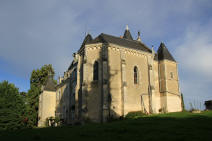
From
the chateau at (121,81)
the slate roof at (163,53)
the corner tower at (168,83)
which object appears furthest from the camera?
the slate roof at (163,53)

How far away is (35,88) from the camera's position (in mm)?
50781

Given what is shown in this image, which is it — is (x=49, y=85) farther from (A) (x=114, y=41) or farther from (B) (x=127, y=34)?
(A) (x=114, y=41)

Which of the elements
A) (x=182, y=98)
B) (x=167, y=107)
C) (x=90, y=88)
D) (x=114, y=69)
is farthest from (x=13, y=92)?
(x=182, y=98)

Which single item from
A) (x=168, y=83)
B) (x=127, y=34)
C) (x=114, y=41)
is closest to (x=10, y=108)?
(x=114, y=41)

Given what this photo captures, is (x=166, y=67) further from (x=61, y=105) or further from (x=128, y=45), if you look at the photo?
(x=61, y=105)

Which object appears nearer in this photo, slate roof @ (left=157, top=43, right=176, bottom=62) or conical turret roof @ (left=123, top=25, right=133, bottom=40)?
slate roof @ (left=157, top=43, right=176, bottom=62)

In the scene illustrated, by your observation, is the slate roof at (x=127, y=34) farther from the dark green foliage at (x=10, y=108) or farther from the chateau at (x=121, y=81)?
the dark green foliage at (x=10, y=108)

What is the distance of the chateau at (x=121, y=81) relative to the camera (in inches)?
1096

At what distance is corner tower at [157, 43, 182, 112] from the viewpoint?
3238 centimetres

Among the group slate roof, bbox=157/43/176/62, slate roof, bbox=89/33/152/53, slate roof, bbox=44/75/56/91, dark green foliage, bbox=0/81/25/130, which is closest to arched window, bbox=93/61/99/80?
slate roof, bbox=89/33/152/53

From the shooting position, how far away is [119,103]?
2830cm

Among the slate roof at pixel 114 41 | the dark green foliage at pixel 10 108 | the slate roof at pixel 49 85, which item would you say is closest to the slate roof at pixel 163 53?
the slate roof at pixel 114 41

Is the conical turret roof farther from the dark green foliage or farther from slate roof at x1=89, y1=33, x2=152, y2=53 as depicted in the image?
the dark green foliage

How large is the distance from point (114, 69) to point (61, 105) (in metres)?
19.6
